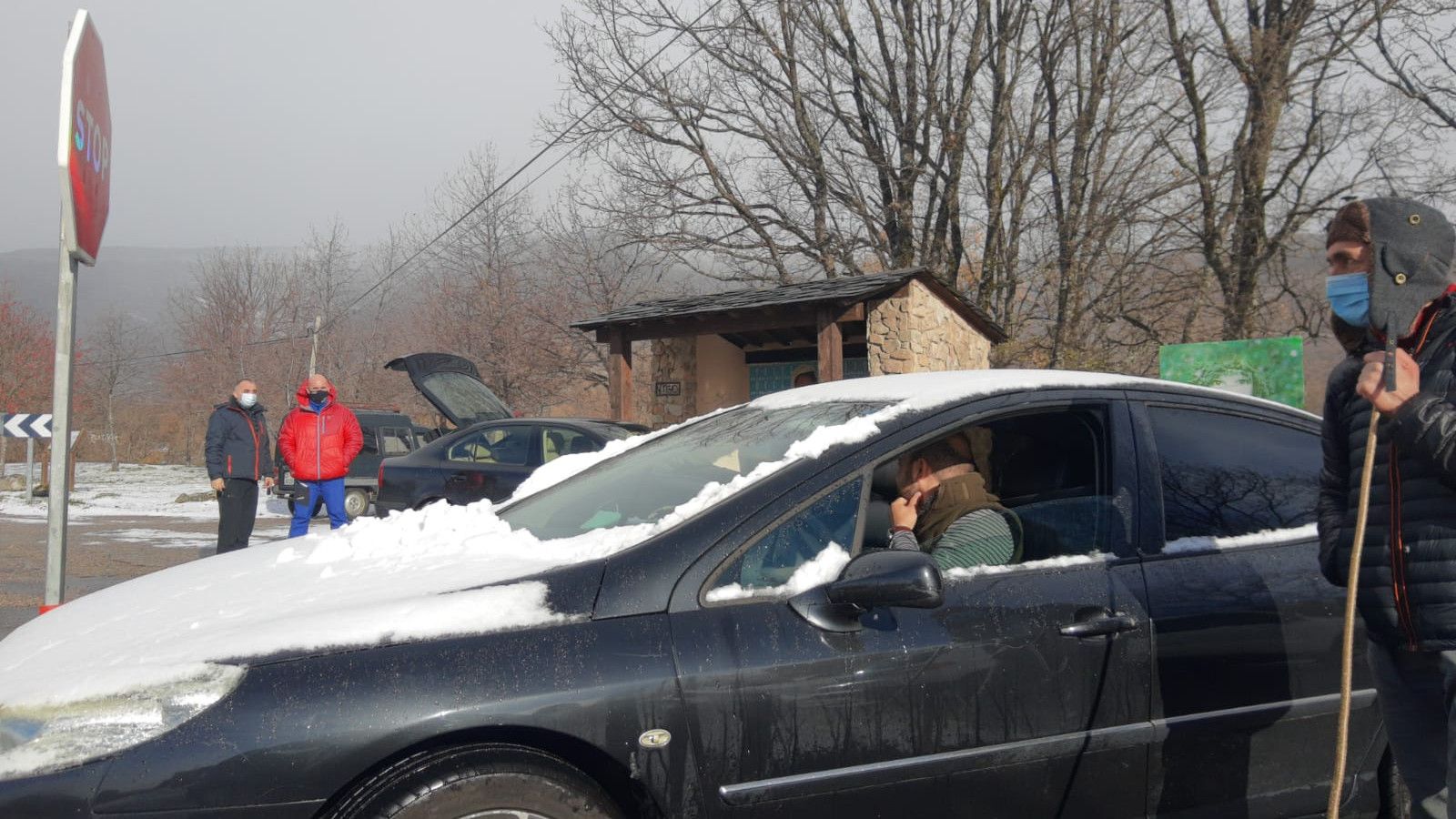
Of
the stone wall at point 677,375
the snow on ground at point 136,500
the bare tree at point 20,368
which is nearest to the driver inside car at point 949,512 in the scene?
the stone wall at point 677,375

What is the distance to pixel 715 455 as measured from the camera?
9.90 ft

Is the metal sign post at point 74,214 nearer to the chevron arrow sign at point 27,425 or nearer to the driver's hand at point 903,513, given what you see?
the driver's hand at point 903,513

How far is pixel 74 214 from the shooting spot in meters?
3.92

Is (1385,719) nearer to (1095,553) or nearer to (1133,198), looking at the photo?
(1095,553)

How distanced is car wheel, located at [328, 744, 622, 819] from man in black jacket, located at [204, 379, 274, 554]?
751cm

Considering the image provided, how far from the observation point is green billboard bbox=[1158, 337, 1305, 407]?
9969mm

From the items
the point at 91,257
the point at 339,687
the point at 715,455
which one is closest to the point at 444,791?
the point at 339,687

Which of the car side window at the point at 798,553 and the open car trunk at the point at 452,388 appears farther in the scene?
the open car trunk at the point at 452,388

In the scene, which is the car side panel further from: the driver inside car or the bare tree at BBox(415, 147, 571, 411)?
the bare tree at BBox(415, 147, 571, 411)

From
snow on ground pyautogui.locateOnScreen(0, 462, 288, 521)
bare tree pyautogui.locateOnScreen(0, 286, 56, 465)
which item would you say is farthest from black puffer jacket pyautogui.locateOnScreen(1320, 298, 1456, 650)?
bare tree pyautogui.locateOnScreen(0, 286, 56, 465)

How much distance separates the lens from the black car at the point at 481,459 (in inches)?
412

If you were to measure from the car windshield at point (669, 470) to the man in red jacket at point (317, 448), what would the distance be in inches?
236

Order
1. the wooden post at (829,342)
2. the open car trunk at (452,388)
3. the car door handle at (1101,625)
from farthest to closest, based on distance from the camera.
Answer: the open car trunk at (452,388)
the wooden post at (829,342)
the car door handle at (1101,625)

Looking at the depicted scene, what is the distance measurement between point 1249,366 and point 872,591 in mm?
9311
